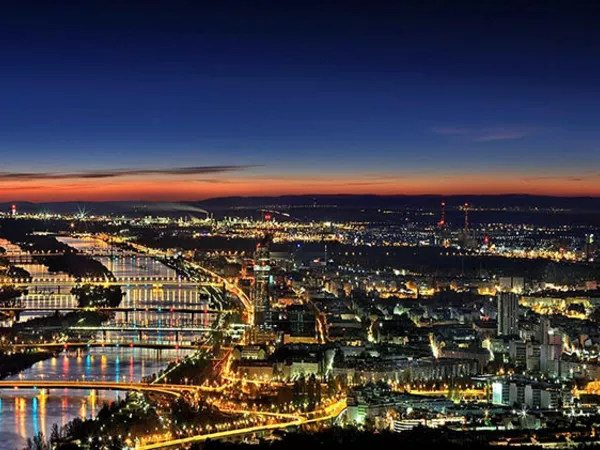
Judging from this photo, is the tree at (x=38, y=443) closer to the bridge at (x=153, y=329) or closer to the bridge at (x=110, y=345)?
the bridge at (x=110, y=345)

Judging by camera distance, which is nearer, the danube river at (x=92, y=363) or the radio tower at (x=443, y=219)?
the danube river at (x=92, y=363)

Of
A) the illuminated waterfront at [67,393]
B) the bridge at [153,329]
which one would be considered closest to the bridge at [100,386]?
the illuminated waterfront at [67,393]

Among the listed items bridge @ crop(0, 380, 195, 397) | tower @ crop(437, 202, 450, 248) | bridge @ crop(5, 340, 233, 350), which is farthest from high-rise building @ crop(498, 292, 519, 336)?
tower @ crop(437, 202, 450, 248)

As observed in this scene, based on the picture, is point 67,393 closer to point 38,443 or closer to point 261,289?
point 38,443

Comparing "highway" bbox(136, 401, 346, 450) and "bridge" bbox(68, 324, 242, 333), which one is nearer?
"highway" bbox(136, 401, 346, 450)

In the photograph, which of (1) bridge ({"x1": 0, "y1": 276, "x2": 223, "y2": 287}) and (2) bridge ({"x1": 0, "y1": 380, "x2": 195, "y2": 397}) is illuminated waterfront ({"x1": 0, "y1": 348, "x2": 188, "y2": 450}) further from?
(1) bridge ({"x1": 0, "y1": 276, "x2": 223, "y2": 287})

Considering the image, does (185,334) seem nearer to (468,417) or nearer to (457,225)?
(468,417)

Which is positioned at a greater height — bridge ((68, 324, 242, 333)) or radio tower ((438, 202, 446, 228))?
radio tower ((438, 202, 446, 228))

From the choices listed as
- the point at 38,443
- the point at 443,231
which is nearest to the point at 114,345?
the point at 38,443

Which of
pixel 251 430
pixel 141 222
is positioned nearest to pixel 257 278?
pixel 251 430

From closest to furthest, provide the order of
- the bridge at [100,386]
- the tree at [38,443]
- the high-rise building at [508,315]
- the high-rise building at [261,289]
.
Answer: the tree at [38,443] → the bridge at [100,386] → the high-rise building at [508,315] → the high-rise building at [261,289]
